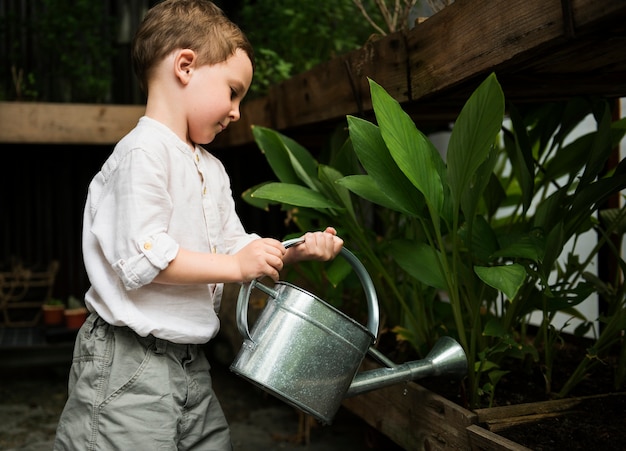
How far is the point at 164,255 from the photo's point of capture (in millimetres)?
1046

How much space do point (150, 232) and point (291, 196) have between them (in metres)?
0.36

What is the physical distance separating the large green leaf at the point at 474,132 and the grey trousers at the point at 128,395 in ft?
1.77

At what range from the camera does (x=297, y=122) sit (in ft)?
6.63

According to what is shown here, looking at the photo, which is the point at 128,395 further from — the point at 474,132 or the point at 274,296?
the point at 474,132

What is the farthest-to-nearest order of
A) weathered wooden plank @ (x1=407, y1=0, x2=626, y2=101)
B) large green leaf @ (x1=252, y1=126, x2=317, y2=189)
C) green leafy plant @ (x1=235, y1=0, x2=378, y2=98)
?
1. green leafy plant @ (x1=235, y1=0, x2=378, y2=98)
2. large green leaf @ (x1=252, y1=126, x2=317, y2=189)
3. weathered wooden plank @ (x1=407, y1=0, x2=626, y2=101)

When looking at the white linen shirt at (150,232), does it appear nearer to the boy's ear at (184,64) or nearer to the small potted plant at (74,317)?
the boy's ear at (184,64)

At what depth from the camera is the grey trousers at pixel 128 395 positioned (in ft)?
3.63

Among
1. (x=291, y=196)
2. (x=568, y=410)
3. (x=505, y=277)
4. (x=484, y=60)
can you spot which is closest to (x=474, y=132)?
(x=484, y=60)

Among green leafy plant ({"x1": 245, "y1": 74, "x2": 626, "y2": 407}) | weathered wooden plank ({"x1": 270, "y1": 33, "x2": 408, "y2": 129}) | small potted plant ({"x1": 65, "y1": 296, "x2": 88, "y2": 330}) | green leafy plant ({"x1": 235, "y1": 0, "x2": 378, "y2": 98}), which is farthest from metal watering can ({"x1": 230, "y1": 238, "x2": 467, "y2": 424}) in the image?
small potted plant ({"x1": 65, "y1": 296, "x2": 88, "y2": 330})

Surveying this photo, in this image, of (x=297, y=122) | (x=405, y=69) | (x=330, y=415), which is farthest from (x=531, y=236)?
(x=297, y=122)

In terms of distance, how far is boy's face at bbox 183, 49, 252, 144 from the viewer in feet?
3.88

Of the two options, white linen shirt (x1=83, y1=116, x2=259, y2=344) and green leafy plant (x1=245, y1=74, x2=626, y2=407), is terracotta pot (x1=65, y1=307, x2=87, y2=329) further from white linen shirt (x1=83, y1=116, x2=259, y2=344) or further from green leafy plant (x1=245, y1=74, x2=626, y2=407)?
white linen shirt (x1=83, y1=116, x2=259, y2=344)

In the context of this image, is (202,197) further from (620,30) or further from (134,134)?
(620,30)

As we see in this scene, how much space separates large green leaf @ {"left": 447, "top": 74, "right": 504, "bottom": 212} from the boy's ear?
441 mm
